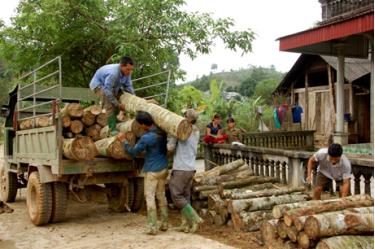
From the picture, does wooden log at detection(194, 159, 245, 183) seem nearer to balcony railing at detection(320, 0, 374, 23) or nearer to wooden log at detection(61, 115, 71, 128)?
wooden log at detection(61, 115, 71, 128)

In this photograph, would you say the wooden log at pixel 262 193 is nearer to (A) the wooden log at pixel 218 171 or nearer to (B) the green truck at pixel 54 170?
(A) the wooden log at pixel 218 171

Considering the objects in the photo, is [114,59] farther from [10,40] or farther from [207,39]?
[10,40]

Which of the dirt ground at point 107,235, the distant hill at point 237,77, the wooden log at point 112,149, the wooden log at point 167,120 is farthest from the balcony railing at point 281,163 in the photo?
the distant hill at point 237,77

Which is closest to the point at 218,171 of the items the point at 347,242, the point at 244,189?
the point at 244,189

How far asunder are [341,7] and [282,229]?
48.8ft

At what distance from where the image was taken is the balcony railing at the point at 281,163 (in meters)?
6.97

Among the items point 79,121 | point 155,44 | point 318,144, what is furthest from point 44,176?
point 318,144

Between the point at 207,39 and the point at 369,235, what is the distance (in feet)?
23.4

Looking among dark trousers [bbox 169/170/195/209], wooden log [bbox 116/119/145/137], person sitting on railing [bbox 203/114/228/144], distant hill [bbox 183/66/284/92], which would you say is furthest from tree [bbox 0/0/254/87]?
distant hill [bbox 183/66/284/92]

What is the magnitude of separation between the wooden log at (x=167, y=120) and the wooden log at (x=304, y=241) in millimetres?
2050

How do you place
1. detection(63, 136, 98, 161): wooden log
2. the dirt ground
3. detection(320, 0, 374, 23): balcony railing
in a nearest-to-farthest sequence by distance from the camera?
the dirt ground → detection(63, 136, 98, 161): wooden log → detection(320, 0, 374, 23): balcony railing

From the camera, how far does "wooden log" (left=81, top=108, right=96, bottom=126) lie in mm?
7066

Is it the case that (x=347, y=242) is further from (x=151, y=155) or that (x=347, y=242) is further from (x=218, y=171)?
(x=218, y=171)

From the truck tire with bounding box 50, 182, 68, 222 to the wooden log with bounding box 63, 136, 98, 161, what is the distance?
2.71 feet
